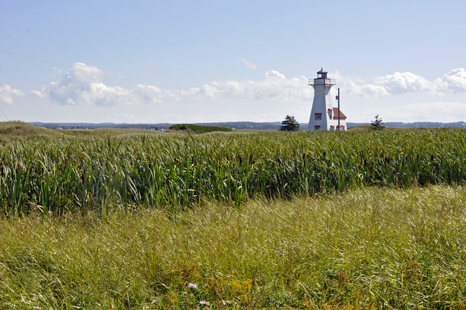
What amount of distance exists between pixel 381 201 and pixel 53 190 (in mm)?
5707

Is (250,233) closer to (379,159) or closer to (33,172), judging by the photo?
(33,172)

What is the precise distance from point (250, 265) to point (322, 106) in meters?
56.7

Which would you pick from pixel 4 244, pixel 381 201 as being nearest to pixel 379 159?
pixel 381 201

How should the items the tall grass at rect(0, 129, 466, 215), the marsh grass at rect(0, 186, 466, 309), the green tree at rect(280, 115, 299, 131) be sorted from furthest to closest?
1. the green tree at rect(280, 115, 299, 131)
2. the tall grass at rect(0, 129, 466, 215)
3. the marsh grass at rect(0, 186, 466, 309)

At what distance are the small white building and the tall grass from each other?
48174mm

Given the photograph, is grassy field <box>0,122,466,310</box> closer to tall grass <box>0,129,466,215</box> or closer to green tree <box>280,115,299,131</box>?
tall grass <box>0,129,466,215</box>

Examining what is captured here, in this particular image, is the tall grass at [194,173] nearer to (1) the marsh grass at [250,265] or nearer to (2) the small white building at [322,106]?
(1) the marsh grass at [250,265]

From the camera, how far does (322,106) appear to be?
2264 inches

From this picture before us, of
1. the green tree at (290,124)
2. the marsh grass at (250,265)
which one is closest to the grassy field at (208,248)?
the marsh grass at (250,265)

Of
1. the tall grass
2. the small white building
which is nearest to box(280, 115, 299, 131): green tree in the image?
the small white building

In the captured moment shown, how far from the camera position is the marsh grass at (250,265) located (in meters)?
3.11

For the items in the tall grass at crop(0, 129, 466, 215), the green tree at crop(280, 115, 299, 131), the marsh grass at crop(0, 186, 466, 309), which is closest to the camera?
the marsh grass at crop(0, 186, 466, 309)

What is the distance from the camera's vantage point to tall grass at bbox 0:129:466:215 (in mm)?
5980

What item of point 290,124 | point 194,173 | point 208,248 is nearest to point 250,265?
point 208,248
